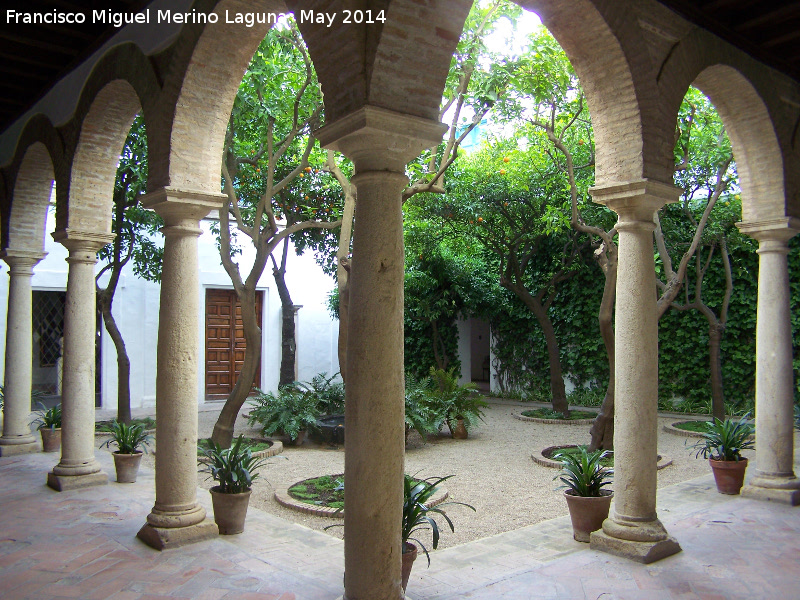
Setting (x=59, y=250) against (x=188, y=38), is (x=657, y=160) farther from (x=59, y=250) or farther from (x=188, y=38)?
(x=59, y=250)

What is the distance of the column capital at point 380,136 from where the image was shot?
3148 millimetres

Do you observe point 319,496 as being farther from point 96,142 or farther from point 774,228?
point 774,228

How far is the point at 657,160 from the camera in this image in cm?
479

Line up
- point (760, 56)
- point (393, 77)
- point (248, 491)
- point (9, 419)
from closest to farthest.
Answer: point (393, 77) → point (248, 491) → point (760, 56) → point (9, 419)

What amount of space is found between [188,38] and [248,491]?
11.5ft

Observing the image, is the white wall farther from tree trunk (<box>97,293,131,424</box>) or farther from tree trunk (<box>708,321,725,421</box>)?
tree trunk (<box>708,321,725,421</box>)

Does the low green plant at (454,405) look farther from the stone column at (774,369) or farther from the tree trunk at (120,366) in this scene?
the tree trunk at (120,366)

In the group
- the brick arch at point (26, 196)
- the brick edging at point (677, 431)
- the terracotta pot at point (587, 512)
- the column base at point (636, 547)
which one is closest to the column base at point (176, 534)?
the terracotta pot at point (587, 512)

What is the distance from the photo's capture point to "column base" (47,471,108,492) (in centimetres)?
656

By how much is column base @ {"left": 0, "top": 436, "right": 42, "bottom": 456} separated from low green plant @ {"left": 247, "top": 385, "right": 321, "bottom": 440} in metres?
3.02

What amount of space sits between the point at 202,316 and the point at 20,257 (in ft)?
23.3

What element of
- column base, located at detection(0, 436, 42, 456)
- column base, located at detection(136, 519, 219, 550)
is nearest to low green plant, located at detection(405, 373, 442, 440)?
column base, located at detection(136, 519, 219, 550)

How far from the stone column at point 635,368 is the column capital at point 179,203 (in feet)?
9.74

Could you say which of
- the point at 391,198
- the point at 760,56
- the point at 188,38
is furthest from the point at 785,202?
the point at 188,38
